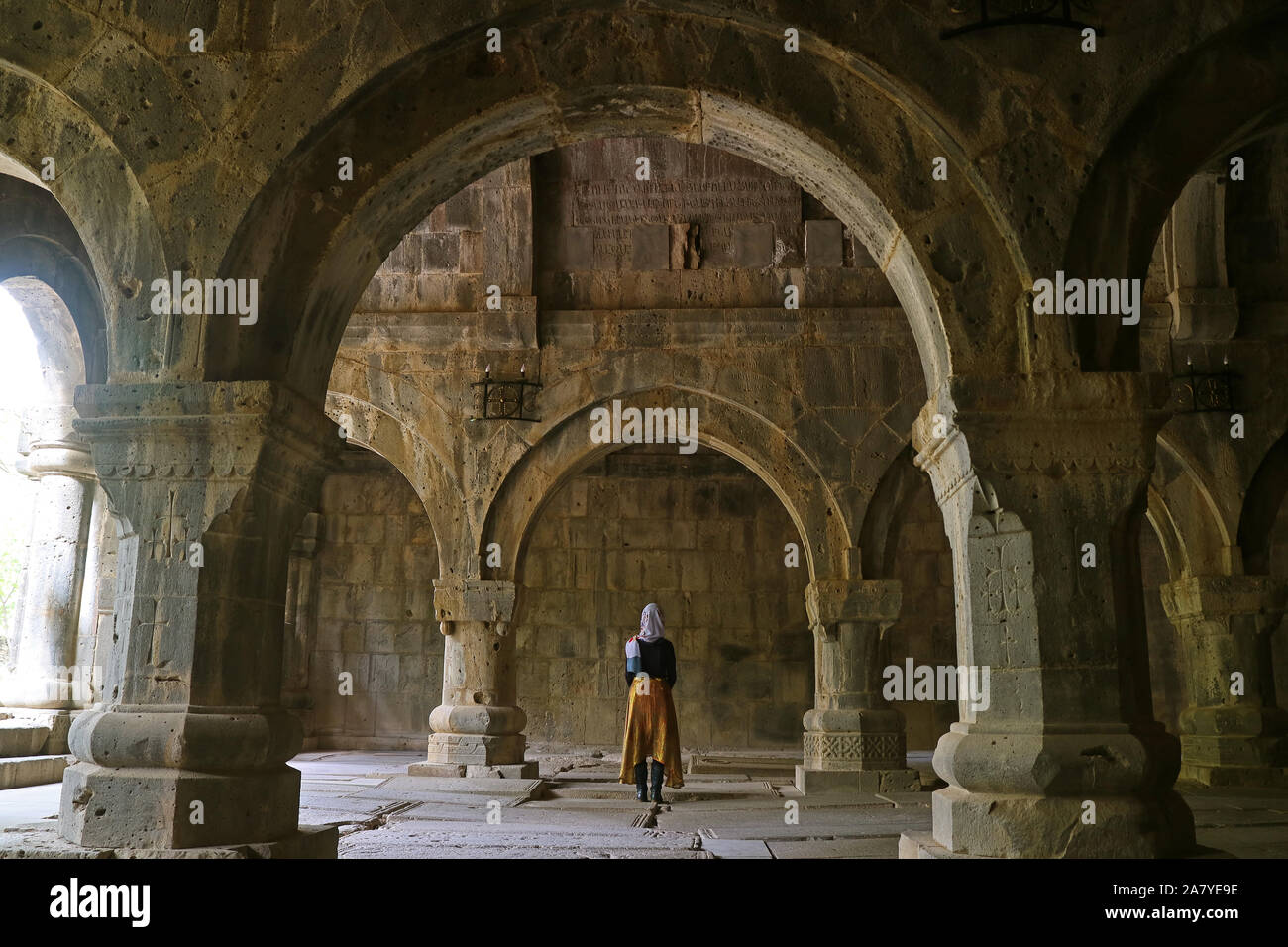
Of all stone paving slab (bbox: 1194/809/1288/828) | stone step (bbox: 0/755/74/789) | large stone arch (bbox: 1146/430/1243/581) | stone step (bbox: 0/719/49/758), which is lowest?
stone paving slab (bbox: 1194/809/1288/828)

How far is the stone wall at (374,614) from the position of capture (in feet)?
40.2

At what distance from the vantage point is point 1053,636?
3.19m

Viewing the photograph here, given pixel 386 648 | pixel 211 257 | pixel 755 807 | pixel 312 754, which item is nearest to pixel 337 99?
pixel 211 257

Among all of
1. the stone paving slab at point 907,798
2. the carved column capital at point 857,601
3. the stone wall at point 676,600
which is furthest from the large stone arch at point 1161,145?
the stone wall at point 676,600

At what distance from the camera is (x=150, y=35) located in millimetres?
3586

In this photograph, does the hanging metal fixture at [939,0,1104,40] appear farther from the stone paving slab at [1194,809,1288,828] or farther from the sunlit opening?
the sunlit opening

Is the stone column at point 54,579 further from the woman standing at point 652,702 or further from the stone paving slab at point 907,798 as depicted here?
the stone paving slab at point 907,798

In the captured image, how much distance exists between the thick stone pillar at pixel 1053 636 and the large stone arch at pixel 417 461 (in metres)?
5.34

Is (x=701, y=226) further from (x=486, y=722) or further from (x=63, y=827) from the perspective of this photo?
(x=63, y=827)

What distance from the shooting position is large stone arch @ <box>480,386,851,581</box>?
8.01 meters

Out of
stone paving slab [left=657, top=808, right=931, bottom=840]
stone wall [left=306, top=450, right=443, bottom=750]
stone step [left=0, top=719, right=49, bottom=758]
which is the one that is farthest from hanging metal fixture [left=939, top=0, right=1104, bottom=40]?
stone wall [left=306, top=450, right=443, bottom=750]

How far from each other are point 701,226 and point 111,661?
20.1ft

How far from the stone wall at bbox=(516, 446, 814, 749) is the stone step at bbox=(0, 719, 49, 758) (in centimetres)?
671

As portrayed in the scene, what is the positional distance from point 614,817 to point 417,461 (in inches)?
144
